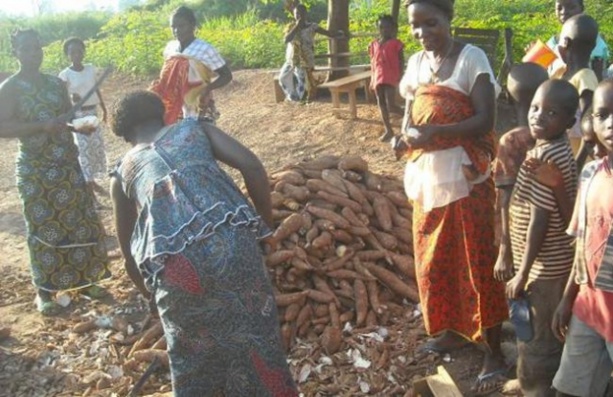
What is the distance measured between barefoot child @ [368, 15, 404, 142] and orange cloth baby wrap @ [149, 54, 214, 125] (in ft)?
9.54

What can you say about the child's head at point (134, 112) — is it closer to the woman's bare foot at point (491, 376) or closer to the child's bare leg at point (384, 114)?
the woman's bare foot at point (491, 376)

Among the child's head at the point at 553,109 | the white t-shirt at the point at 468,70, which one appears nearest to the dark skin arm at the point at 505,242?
the child's head at the point at 553,109

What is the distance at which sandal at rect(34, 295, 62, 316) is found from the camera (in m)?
4.32

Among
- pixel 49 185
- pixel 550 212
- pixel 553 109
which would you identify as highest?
pixel 553 109

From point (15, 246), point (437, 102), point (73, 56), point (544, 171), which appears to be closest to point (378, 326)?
point (437, 102)

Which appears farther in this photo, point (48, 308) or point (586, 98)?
point (48, 308)

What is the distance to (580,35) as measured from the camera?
10.3 ft

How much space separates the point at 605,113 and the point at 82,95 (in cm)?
540

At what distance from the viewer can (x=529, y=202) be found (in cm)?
237

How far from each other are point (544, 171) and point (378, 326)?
1658 millimetres

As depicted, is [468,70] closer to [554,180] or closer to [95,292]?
[554,180]

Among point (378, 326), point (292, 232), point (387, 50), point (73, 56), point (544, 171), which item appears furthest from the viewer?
point (387, 50)

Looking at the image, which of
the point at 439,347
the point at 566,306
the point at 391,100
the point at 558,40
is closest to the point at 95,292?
the point at 439,347

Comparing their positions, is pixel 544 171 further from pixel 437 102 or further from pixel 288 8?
pixel 288 8
